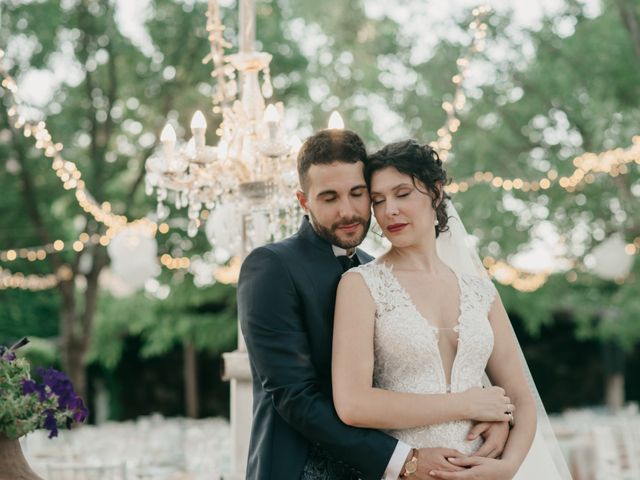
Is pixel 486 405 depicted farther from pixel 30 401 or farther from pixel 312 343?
pixel 30 401

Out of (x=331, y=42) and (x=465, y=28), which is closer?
(x=465, y=28)

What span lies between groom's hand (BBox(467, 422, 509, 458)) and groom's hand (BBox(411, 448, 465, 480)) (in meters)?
0.11

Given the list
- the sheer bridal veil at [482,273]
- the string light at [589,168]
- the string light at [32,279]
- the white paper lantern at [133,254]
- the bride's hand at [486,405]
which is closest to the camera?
the bride's hand at [486,405]

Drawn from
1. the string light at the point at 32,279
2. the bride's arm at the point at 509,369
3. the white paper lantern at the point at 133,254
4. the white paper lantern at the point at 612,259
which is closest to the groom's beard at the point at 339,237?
the bride's arm at the point at 509,369

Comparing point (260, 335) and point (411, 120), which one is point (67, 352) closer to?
point (411, 120)

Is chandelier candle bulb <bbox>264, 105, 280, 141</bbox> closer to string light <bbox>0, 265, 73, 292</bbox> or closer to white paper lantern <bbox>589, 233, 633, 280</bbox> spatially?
white paper lantern <bbox>589, 233, 633, 280</bbox>

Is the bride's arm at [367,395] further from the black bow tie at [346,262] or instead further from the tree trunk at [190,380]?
the tree trunk at [190,380]

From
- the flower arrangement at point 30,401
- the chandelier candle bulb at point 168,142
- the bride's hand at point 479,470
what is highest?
the chandelier candle bulb at point 168,142

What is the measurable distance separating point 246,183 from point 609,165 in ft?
13.8

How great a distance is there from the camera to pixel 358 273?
107 inches

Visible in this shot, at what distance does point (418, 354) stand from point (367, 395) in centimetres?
23

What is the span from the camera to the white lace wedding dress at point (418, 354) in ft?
8.79

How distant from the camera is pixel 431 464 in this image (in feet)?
8.50

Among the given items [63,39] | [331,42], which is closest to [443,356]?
[331,42]
